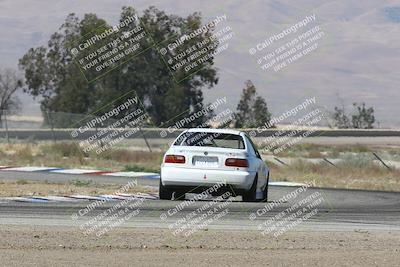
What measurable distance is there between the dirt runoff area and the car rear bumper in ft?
13.1

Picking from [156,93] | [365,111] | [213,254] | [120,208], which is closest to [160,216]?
[120,208]

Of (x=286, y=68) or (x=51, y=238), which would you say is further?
(x=286, y=68)

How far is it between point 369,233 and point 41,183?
11087mm

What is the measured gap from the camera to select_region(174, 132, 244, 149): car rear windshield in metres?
18.5

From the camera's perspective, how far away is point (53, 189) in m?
21.2

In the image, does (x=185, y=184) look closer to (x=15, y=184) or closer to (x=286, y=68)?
(x=15, y=184)

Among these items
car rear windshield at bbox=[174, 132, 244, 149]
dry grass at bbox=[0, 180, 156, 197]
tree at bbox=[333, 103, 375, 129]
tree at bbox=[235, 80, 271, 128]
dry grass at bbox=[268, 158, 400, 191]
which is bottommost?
tree at bbox=[333, 103, 375, 129]

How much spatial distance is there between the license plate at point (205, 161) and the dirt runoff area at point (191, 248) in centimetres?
429

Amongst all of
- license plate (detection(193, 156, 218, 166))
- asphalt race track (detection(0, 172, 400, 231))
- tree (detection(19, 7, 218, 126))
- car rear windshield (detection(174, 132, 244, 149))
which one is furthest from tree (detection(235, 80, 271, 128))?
license plate (detection(193, 156, 218, 166))

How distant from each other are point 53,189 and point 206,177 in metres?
4.64

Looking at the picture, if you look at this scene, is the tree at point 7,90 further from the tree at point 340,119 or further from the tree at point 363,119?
the tree at point 363,119

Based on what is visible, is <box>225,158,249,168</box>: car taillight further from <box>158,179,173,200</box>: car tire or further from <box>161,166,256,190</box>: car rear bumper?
<box>158,179,173,200</box>: car tire

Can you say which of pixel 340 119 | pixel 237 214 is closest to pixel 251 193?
pixel 237 214

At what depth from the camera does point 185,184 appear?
18016mm
